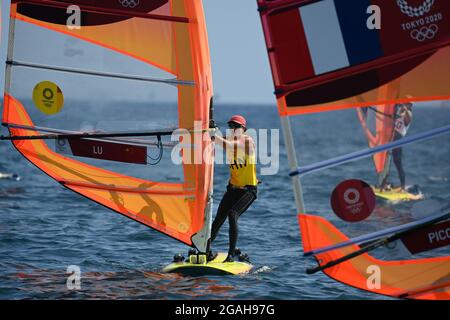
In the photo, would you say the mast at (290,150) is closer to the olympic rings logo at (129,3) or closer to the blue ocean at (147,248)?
the blue ocean at (147,248)

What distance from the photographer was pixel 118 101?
37.6ft

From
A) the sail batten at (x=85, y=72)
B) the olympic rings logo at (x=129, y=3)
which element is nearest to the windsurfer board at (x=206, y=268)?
the sail batten at (x=85, y=72)

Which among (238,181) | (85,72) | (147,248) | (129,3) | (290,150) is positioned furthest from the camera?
(147,248)

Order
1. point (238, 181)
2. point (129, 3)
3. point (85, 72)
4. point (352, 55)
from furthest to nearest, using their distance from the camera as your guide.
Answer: point (85, 72) < point (238, 181) < point (129, 3) < point (352, 55)

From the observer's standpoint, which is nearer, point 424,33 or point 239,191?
point 424,33

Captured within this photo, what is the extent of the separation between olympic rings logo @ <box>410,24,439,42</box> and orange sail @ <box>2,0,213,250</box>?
11.2ft

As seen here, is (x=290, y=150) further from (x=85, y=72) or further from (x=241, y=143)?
(x=85, y=72)

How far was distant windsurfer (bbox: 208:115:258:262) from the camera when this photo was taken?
10.9 meters

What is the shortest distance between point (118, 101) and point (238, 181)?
1.93 m

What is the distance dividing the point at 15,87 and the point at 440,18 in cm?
595

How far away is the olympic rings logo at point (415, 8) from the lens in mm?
8219

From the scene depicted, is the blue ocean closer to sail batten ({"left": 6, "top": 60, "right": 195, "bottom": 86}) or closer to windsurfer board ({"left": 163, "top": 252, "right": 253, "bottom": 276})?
windsurfer board ({"left": 163, "top": 252, "right": 253, "bottom": 276})

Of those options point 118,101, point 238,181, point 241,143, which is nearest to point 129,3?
point 118,101

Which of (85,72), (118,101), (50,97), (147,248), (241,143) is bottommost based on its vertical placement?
(147,248)
